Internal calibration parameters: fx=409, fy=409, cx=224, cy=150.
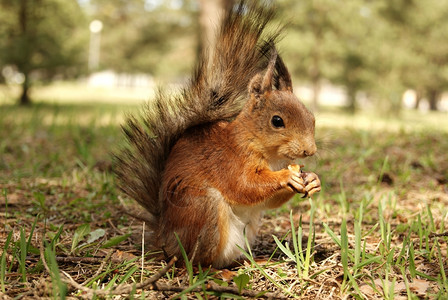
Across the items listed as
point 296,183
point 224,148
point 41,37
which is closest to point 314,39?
point 41,37

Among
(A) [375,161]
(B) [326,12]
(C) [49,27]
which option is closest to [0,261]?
(A) [375,161]

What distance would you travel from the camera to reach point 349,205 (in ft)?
7.32

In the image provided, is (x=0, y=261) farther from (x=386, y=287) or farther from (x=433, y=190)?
(x=433, y=190)

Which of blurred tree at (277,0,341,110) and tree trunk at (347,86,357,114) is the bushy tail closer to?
blurred tree at (277,0,341,110)

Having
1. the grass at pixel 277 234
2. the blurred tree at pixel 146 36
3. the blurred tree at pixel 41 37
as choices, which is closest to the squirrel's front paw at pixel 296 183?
the grass at pixel 277 234

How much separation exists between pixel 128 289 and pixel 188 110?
0.67 m

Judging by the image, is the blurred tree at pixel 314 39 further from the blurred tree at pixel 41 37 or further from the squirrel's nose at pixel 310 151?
the squirrel's nose at pixel 310 151

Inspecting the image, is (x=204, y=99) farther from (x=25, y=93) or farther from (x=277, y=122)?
(x=25, y=93)

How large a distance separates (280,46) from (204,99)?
430 millimetres

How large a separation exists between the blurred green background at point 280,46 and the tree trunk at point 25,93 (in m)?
0.02

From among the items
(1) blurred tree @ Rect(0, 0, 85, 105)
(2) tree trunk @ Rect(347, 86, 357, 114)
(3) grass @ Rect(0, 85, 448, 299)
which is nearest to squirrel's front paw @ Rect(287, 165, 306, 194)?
(3) grass @ Rect(0, 85, 448, 299)

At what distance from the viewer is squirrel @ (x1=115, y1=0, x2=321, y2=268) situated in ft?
4.68

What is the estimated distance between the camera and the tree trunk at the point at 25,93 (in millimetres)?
7609

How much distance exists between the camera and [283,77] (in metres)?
1.62
